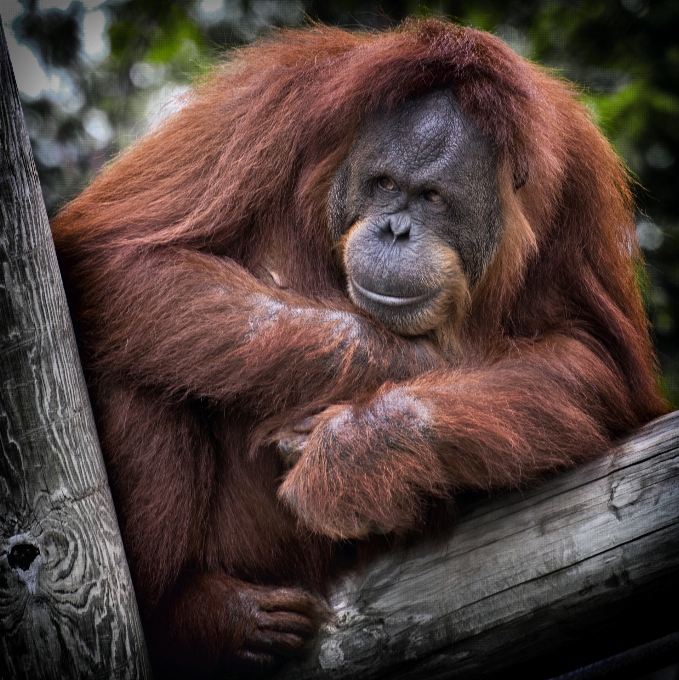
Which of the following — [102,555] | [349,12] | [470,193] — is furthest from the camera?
[349,12]

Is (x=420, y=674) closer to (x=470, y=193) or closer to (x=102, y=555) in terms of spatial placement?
(x=102, y=555)

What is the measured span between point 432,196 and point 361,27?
1.69 meters

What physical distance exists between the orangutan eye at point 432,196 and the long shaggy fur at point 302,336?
18 centimetres

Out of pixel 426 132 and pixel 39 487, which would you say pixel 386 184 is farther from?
pixel 39 487

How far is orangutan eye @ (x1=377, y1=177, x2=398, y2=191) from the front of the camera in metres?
1.88

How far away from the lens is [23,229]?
1.43 m

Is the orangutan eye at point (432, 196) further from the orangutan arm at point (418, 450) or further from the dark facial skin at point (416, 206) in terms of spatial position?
the orangutan arm at point (418, 450)

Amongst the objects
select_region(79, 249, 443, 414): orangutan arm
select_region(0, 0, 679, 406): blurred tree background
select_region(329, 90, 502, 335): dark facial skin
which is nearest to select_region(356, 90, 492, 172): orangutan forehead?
select_region(329, 90, 502, 335): dark facial skin

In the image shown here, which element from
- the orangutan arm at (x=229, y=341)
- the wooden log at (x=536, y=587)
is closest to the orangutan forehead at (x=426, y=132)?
the orangutan arm at (x=229, y=341)

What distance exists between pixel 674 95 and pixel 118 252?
2.28 m

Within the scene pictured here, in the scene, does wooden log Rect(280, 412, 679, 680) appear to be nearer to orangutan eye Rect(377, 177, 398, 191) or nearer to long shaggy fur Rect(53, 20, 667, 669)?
long shaggy fur Rect(53, 20, 667, 669)

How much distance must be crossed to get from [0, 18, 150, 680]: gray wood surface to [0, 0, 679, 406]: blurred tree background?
1734 millimetres

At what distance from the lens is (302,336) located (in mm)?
1835

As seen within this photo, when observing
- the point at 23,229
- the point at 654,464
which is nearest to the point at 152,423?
the point at 23,229
